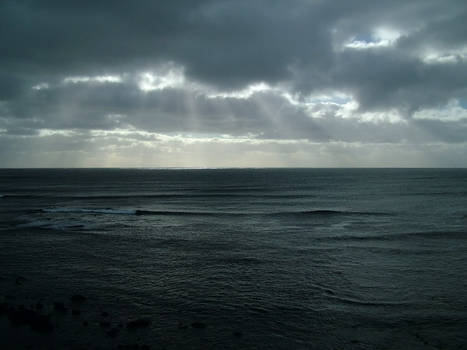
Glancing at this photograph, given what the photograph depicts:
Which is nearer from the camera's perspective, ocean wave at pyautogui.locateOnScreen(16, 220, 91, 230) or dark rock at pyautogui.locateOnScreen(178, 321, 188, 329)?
dark rock at pyautogui.locateOnScreen(178, 321, 188, 329)

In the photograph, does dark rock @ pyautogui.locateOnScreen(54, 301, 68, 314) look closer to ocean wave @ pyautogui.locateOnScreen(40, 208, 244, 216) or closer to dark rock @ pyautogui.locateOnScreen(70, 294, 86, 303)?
dark rock @ pyautogui.locateOnScreen(70, 294, 86, 303)

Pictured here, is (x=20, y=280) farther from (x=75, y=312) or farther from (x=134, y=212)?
(x=134, y=212)

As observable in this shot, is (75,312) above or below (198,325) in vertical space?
above

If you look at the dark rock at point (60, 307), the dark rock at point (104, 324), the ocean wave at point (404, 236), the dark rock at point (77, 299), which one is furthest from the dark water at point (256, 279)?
the dark rock at point (60, 307)

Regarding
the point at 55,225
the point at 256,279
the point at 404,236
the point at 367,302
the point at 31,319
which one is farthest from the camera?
the point at 55,225

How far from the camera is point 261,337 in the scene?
18234 millimetres

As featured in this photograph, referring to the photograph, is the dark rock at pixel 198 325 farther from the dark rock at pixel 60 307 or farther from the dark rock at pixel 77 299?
the dark rock at pixel 77 299

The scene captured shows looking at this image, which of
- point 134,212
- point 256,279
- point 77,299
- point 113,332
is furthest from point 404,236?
Answer: point 134,212

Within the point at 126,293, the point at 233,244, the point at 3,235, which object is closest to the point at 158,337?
the point at 126,293

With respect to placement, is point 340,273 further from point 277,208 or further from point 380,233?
point 277,208

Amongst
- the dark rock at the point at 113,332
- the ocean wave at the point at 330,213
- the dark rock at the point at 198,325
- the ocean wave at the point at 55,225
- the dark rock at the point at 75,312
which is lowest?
the dark rock at the point at 198,325

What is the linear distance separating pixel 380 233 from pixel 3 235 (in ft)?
153

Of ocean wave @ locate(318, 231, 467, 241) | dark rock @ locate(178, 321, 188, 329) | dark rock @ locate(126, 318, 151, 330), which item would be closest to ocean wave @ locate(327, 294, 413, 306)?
dark rock @ locate(178, 321, 188, 329)

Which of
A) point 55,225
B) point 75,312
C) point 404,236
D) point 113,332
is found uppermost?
point 55,225
